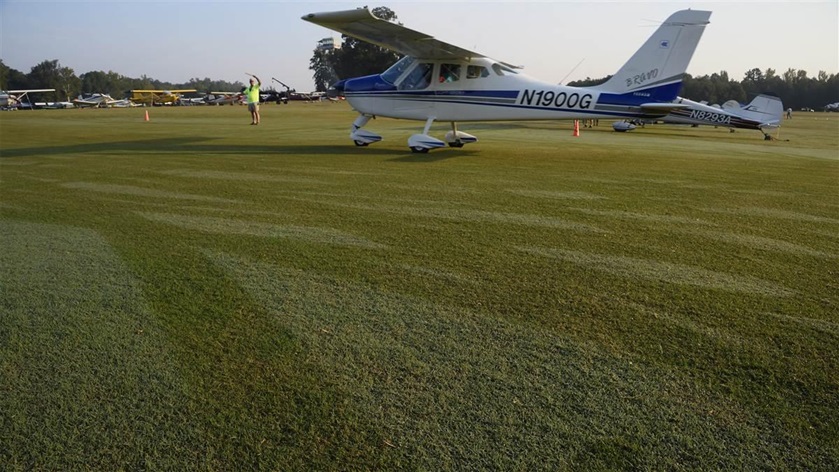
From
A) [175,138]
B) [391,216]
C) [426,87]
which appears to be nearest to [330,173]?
[391,216]

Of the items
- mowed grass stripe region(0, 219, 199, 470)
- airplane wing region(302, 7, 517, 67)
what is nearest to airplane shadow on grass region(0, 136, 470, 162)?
airplane wing region(302, 7, 517, 67)

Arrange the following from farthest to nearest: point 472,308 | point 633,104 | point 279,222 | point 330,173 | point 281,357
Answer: point 633,104, point 330,173, point 279,222, point 472,308, point 281,357

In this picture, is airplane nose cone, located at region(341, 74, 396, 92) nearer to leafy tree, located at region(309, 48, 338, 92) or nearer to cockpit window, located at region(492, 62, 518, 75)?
cockpit window, located at region(492, 62, 518, 75)

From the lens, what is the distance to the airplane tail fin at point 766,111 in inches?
859

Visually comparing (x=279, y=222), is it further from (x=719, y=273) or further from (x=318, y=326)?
(x=719, y=273)

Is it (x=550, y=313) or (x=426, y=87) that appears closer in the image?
(x=550, y=313)

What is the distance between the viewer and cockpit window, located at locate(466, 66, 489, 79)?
11453 millimetres

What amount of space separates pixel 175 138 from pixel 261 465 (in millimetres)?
15326

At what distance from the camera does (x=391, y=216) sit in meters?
5.65

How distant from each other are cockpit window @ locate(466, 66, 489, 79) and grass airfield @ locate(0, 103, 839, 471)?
19.2 ft

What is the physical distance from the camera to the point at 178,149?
12.2 m

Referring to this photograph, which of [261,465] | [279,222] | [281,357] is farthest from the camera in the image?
[279,222]

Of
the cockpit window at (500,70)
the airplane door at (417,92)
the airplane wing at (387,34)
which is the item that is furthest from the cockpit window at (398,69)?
the cockpit window at (500,70)

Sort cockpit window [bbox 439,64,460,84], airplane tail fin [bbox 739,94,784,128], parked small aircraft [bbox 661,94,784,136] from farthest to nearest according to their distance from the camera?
1. airplane tail fin [bbox 739,94,784,128]
2. parked small aircraft [bbox 661,94,784,136]
3. cockpit window [bbox 439,64,460,84]
